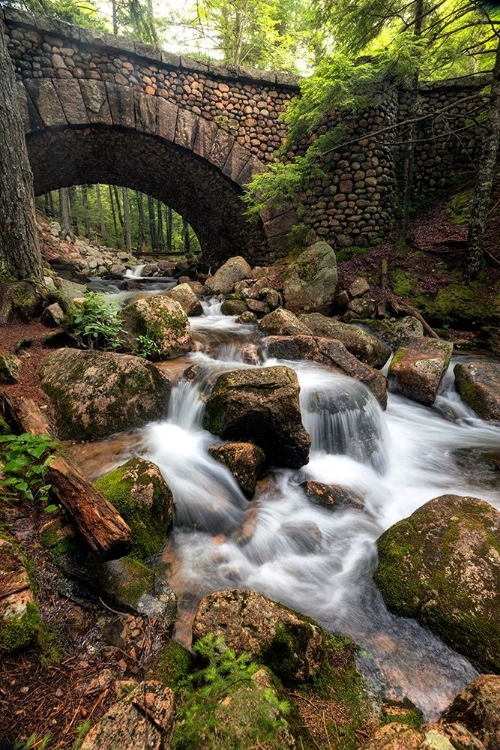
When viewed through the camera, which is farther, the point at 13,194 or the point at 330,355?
the point at 330,355

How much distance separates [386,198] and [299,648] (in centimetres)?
951

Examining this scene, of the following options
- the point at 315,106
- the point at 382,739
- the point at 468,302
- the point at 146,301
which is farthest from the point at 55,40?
the point at 382,739

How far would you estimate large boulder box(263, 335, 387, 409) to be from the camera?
4.96 metres

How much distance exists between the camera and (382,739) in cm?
118

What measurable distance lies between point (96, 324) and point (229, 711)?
410 cm

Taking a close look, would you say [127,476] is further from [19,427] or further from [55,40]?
[55,40]

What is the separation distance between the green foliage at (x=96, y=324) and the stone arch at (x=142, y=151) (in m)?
5.35

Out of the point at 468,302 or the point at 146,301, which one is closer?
the point at 146,301

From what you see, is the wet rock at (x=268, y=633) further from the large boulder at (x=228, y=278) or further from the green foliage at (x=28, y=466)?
the large boulder at (x=228, y=278)

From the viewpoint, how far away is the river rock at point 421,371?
522 cm

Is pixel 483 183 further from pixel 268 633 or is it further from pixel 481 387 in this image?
pixel 268 633

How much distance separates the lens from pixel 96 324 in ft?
14.2

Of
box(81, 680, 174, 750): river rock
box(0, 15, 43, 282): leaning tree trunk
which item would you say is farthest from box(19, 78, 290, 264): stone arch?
box(81, 680, 174, 750): river rock

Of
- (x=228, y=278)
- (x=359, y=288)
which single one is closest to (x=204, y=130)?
(x=228, y=278)
